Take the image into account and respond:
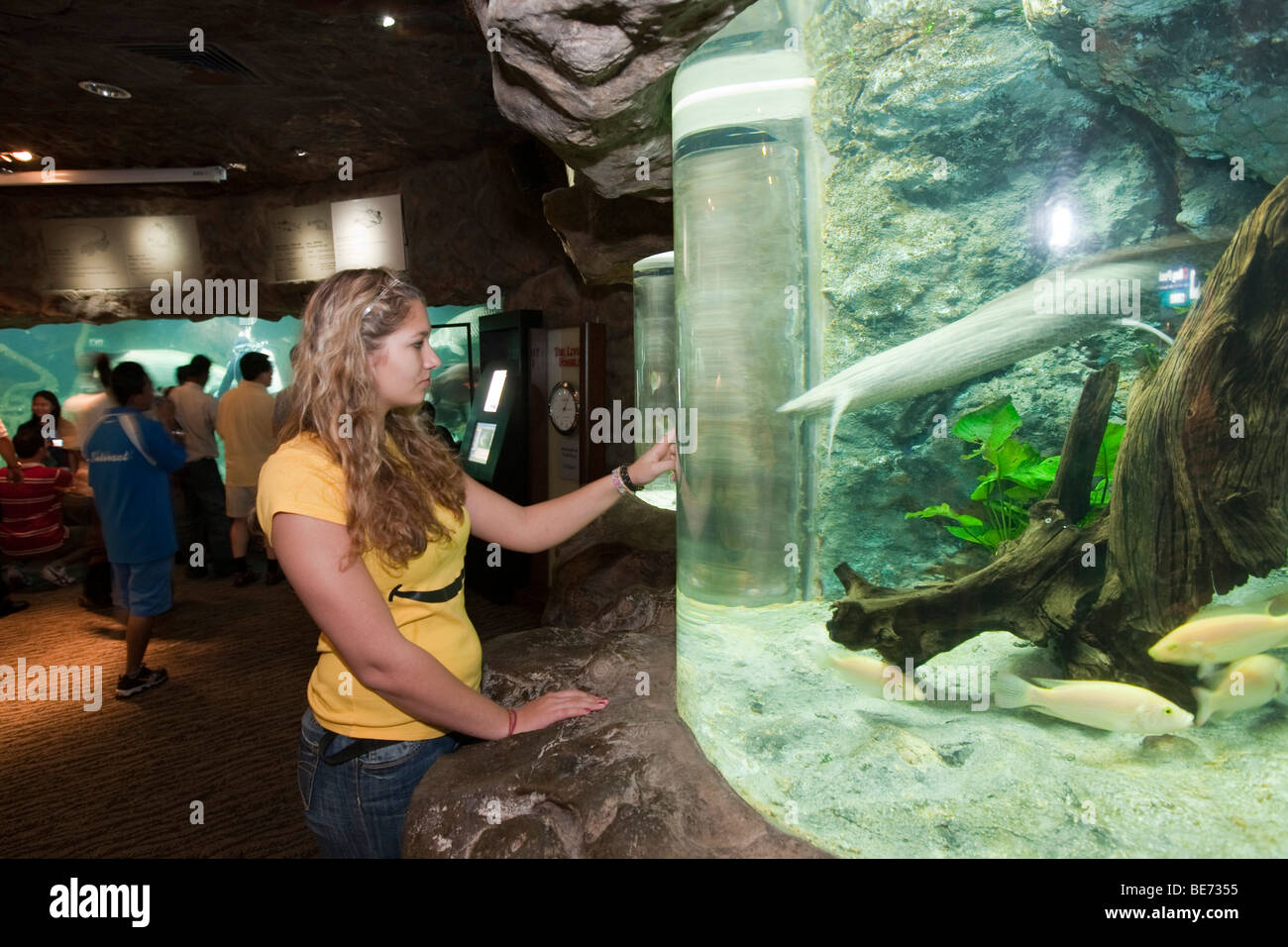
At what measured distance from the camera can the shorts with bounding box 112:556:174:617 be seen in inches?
174

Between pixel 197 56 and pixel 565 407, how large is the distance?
3460mm

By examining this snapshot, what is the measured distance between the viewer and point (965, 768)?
5.34 feet

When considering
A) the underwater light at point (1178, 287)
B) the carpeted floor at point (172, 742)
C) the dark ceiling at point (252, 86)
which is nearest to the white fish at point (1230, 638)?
the underwater light at point (1178, 287)

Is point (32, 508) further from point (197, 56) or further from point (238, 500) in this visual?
point (197, 56)

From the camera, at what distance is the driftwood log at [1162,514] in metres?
1.76

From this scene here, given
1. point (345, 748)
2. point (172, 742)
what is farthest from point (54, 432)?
point (345, 748)

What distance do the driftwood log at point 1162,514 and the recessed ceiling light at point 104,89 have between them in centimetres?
686

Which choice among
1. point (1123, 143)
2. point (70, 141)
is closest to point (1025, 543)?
point (1123, 143)

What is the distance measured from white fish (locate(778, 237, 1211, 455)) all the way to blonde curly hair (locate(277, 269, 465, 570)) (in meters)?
0.99

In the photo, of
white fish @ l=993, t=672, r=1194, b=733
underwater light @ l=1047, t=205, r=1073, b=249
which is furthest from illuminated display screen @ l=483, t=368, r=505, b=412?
white fish @ l=993, t=672, r=1194, b=733

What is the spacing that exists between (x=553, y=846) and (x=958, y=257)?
5.84ft

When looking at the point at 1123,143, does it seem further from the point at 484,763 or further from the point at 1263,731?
the point at 484,763

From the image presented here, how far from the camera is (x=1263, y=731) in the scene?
1666mm

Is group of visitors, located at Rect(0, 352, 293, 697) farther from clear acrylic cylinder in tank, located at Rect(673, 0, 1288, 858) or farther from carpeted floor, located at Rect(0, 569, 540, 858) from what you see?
clear acrylic cylinder in tank, located at Rect(673, 0, 1288, 858)
